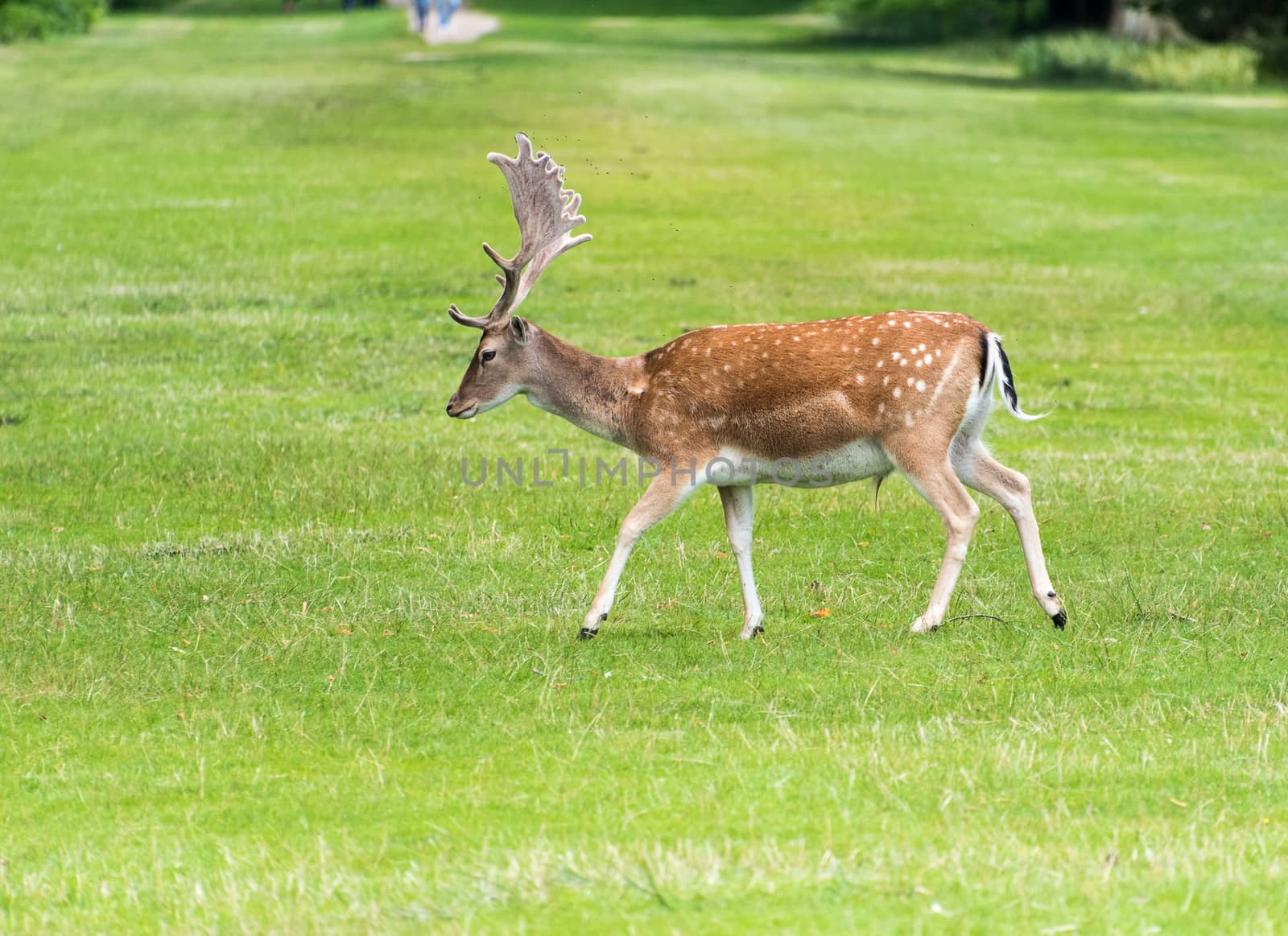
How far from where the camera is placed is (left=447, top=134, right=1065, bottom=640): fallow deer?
8.56m

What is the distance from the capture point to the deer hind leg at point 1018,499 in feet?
28.6

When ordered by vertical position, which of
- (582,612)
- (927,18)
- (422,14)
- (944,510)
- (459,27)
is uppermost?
(944,510)

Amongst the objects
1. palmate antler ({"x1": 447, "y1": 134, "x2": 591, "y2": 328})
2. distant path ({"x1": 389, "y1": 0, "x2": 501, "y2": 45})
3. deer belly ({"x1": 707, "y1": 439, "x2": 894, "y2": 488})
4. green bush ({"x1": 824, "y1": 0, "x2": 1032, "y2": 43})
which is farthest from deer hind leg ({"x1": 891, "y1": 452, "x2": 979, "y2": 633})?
green bush ({"x1": 824, "y1": 0, "x2": 1032, "y2": 43})

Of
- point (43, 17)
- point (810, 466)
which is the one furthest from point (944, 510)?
point (43, 17)

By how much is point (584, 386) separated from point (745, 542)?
3.70 feet

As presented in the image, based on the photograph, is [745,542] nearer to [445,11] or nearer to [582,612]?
[582,612]

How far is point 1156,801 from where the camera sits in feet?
21.0

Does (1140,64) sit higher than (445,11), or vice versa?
(1140,64)

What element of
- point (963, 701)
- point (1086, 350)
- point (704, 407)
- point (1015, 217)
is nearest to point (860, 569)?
point (704, 407)

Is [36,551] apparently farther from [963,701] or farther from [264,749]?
[963,701]

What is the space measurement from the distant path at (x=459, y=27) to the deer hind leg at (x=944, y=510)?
45.8 m

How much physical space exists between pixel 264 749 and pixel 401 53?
144 ft

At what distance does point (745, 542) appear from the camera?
8.83 metres

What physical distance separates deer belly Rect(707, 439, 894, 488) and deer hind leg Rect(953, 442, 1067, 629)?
463mm
